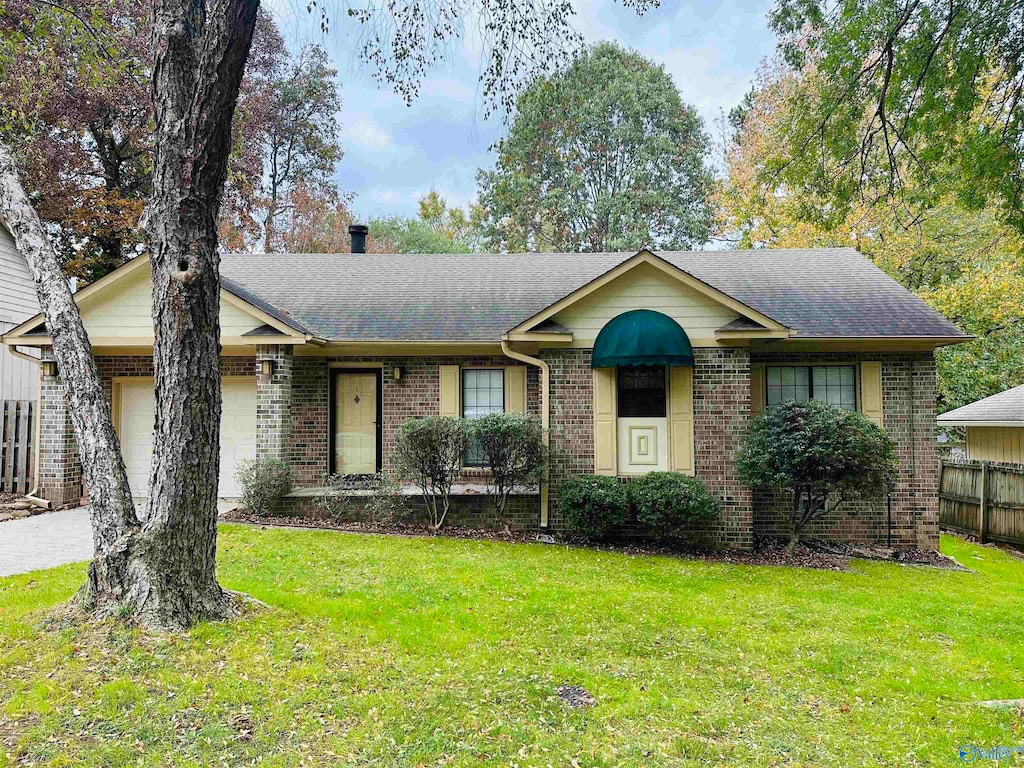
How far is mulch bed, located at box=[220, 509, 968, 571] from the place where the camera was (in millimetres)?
9086

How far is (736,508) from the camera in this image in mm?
9461

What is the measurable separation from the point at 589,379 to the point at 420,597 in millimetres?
4858

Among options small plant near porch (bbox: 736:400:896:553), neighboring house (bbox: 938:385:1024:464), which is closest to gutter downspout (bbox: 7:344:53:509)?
small plant near porch (bbox: 736:400:896:553)

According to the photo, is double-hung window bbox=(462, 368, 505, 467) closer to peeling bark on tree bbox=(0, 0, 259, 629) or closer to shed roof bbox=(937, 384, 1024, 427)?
peeling bark on tree bbox=(0, 0, 259, 629)

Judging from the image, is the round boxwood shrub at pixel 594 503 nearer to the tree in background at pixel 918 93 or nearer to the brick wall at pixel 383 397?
→ the brick wall at pixel 383 397

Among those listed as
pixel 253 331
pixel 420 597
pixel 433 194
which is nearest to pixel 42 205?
pixel 253 331

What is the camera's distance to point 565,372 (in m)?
9.79

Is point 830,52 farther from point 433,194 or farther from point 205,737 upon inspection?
point 433,194

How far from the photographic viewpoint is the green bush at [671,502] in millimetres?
8914

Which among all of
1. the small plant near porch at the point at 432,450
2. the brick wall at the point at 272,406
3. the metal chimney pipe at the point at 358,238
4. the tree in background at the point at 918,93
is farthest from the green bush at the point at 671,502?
the metal chimney pipe at the point at 358,238

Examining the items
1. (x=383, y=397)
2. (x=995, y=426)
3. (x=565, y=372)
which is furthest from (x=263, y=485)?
(x=995, y=426)

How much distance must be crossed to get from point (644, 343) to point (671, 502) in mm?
2400

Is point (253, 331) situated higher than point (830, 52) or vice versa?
point (830, 52)

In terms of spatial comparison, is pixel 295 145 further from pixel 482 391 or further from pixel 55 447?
pixel 482 391
